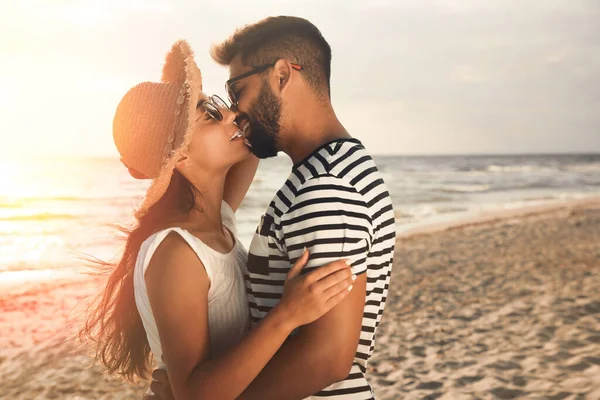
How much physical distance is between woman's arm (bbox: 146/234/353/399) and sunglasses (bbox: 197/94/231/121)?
2.16 feet

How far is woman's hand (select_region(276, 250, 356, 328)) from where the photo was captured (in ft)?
6.33

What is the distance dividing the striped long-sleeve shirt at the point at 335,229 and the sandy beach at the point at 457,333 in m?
2.44

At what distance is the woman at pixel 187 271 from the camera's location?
6.76 ft

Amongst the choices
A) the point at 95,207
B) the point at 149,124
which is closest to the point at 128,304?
the point at 149,124

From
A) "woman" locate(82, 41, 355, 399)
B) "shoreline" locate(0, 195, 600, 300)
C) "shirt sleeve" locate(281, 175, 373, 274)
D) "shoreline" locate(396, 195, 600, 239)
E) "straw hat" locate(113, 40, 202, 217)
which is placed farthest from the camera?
"shoreline" locate(396, 195, 600, 239)

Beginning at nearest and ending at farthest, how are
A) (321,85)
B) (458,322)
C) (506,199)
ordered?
1. (321,85)
2. (458,322)
3. (506,199)

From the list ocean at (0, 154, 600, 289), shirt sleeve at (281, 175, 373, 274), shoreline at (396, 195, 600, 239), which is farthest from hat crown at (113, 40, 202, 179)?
shoreline at (396, 195, 600, 239)

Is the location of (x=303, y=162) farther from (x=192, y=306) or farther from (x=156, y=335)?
(x=156, y=335)

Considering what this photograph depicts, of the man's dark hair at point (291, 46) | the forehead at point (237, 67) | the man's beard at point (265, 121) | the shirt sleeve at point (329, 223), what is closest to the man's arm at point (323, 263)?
the shirt sleeve at point (329, 223)

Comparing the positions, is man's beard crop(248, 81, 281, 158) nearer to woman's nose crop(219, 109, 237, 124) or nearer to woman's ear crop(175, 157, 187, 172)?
woman's nose crop(219, 109, 237, 124)

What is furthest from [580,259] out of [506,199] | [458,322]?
[506,199]

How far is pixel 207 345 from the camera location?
222 cm

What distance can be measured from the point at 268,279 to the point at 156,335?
635mm

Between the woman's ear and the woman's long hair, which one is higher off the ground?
the woman's ear
